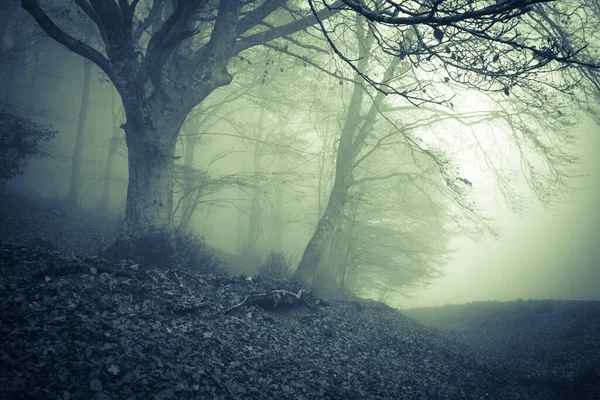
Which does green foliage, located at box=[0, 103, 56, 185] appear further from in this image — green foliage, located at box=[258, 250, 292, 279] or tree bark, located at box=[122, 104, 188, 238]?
green foliage, located at box=[258, 250, 292, 279]

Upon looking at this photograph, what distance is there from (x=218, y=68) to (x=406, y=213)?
1151 centimetres

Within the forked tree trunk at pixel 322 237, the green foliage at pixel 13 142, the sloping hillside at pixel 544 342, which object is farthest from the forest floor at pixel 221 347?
the green foliage at pixel 13 142

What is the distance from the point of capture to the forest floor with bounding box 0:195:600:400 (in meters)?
2.79

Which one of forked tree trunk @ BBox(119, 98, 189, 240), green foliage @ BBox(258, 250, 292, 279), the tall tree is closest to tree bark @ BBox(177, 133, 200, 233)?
forked tree trunk @ BBox(119, 98, 189, 240)

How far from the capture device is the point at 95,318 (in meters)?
3.40

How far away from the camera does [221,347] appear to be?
A: 3.84 m

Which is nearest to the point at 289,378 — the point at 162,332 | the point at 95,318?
the point at 162,332

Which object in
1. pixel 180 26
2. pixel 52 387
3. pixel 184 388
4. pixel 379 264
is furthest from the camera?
pixel 379 264

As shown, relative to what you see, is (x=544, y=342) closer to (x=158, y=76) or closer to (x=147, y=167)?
(x=147, y=167)

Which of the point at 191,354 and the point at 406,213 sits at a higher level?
the point at 406,213

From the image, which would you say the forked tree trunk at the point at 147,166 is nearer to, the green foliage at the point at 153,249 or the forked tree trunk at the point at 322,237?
the green foliage at the point at 153,249

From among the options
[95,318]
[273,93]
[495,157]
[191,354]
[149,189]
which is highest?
[273,93]


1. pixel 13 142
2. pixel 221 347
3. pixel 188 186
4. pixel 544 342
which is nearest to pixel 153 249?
pixel 221 347

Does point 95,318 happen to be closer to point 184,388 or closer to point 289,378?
point 184,388
